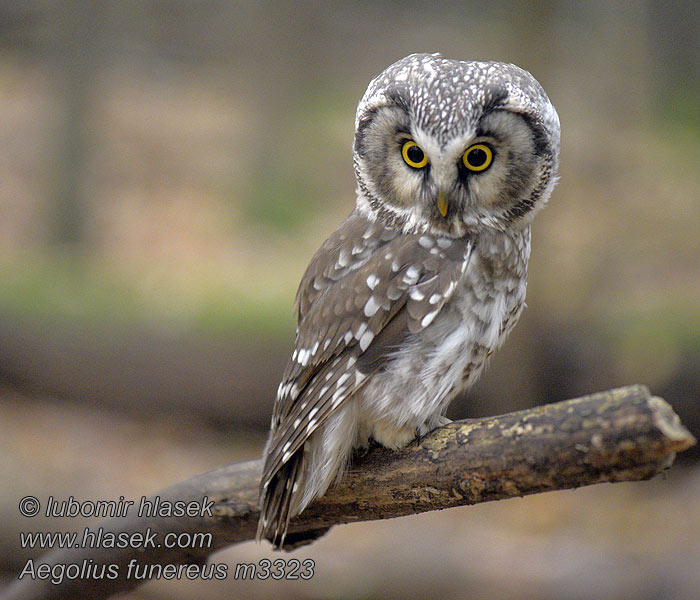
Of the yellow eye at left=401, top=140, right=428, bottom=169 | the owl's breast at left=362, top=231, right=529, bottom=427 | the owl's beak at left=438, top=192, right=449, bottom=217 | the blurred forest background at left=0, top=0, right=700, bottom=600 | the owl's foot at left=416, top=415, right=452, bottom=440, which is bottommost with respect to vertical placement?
the blurred forest background at left=0, top=0, right=700, bottom=600

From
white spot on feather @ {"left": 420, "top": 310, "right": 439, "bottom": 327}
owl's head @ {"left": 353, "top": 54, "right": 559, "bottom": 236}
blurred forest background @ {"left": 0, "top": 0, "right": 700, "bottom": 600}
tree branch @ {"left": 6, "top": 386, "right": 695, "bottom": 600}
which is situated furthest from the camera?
blurred forest background @ {"left": 0, "top": 0, "right": 700, "bottom": 600}

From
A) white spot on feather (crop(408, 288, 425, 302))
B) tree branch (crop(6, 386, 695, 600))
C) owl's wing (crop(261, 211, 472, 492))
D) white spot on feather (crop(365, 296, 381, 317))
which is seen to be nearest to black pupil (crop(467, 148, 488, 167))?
owl's wing (crop(261, 211, 472, 492))

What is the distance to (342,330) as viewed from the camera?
7.80ft

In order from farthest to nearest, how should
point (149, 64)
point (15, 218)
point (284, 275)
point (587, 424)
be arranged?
1. point (149, 64)
2. point (15, 218)
3. point (284, 275)
4. point (587, 424)

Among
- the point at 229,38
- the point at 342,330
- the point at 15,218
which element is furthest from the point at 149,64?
the point at 342,330

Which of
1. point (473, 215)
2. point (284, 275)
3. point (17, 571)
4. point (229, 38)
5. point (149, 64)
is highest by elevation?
point (473, 215)

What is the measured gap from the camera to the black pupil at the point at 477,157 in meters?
2.18

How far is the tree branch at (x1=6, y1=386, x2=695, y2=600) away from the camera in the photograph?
1.68 meters

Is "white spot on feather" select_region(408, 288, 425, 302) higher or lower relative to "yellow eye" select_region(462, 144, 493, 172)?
lower

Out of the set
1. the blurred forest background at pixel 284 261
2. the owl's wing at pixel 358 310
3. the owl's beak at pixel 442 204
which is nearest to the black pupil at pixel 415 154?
the owl's beak at pixel 442 204

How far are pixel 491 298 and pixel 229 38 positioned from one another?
23.6 ft

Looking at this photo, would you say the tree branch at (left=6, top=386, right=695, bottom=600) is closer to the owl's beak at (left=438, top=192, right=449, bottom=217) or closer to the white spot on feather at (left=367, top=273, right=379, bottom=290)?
the white spot on feather at (left=367, top=273, right=379, bottom=290)

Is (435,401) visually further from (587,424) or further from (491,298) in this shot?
(587,424)

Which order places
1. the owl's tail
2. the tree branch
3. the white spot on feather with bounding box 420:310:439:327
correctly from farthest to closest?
the owl's tail
the white spot on feather with bounding box 420:310:439:327
the tree branch
